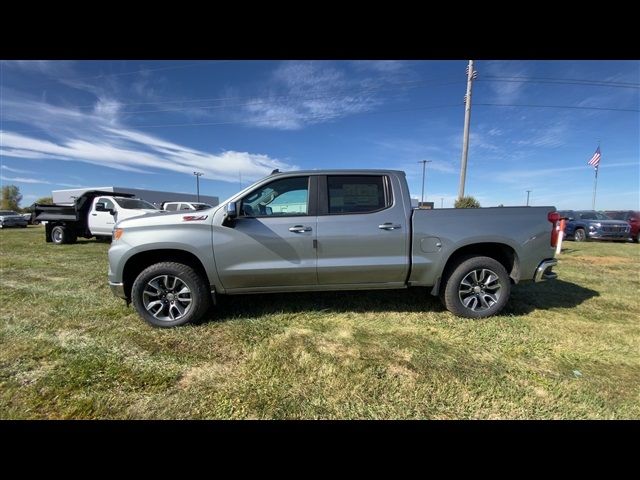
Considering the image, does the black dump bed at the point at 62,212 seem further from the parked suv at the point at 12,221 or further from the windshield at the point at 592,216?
the windshield at the point at 592,216

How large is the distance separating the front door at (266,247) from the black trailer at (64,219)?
1078 cm

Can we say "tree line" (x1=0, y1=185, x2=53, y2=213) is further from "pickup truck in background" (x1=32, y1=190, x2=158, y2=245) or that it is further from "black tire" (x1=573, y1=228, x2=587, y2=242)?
"black tire" (x1=573, y1=228, x2=587, y2=242)

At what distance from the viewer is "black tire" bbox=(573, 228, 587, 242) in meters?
13.5

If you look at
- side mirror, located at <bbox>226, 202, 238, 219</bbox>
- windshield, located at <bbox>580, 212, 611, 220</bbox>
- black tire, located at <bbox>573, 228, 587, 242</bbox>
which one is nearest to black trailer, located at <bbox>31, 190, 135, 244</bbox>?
side mirror, located at <bbox>226, 202, 238, 219</bbox>

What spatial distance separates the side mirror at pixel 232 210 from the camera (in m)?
3.21

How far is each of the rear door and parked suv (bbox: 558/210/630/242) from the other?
12.9m

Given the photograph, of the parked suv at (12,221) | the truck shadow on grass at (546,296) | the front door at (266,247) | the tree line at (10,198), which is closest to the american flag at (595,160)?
the truck shadow on grass at (546,296)
